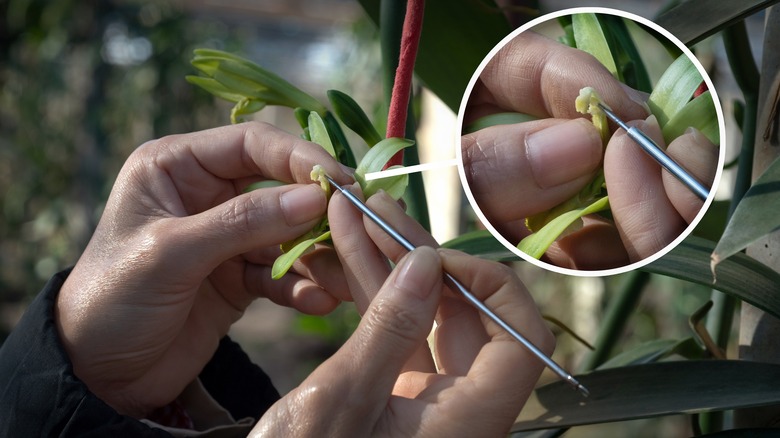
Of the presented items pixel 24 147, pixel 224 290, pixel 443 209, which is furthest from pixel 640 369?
pixel 24 147

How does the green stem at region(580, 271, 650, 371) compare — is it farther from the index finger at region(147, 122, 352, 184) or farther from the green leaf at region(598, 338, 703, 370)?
the index finger at region(147, 122, 352, 184)

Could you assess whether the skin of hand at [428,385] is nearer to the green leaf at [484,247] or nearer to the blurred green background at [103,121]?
the green leaf at [484,247]

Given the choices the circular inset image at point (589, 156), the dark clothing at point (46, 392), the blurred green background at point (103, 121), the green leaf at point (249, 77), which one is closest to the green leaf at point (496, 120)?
the circular inset image at point (589, 156)

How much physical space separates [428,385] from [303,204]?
100mm

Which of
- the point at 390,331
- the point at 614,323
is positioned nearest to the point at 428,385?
the point at 390,331

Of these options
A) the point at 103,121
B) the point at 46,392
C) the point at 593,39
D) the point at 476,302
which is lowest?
the point at 103,121

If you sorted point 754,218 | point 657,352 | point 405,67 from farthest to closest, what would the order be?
point 657,352
point 405,67
point 754,218

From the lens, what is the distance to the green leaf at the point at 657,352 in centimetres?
47

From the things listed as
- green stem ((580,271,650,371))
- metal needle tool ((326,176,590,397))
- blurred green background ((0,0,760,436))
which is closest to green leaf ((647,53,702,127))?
metal needle tool ((326,176,590,397))

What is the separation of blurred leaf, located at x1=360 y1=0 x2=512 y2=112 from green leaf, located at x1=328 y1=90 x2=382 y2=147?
0.08 metres

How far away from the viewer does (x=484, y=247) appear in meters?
0.41

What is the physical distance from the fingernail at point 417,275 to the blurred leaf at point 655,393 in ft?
0.35

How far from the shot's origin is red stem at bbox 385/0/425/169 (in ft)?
1.23

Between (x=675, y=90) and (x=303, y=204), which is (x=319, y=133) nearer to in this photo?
(x=303, y=204)
